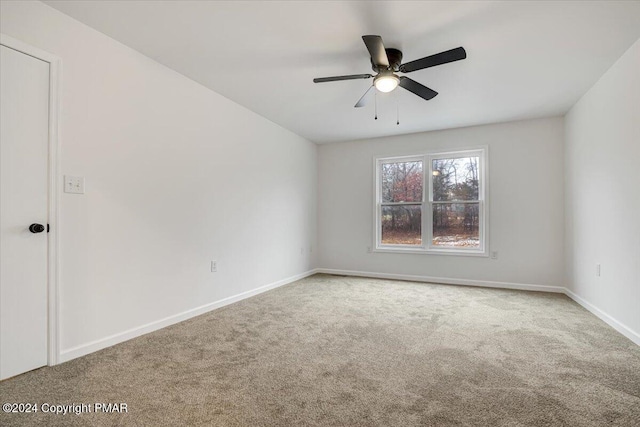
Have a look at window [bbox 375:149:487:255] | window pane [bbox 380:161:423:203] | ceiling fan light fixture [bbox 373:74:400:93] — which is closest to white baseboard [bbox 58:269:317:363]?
window [bbox 375:149:487:255]

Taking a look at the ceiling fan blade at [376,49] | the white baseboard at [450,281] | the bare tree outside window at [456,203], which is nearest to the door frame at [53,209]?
the ceiling fan blade at [376,49]

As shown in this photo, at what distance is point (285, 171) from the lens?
504 cm

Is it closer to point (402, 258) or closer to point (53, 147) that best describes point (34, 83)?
point (53, 147)

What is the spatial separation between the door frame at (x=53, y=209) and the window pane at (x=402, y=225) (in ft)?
14.7

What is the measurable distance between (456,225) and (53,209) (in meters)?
4.94

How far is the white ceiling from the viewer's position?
223cm

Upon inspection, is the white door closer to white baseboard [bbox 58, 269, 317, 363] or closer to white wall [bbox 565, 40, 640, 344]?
white baseboard [bbox 58, 269, 317, 363]

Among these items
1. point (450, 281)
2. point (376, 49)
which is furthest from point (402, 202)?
point (376, 49)

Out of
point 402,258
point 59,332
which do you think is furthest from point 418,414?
point 402,258

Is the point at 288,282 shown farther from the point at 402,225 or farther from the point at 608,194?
the point at 608,194

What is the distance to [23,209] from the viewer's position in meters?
2.08

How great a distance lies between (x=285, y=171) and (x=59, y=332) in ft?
11.2

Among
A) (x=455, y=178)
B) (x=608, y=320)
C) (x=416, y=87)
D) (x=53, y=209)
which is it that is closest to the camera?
(x=53, y=209)

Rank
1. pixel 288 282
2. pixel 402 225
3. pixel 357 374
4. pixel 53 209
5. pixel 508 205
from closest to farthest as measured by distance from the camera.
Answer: pixel 357 374 < pixel 53 209 < pixel 508 205 < pixel 288 282 < pixel 402 225
